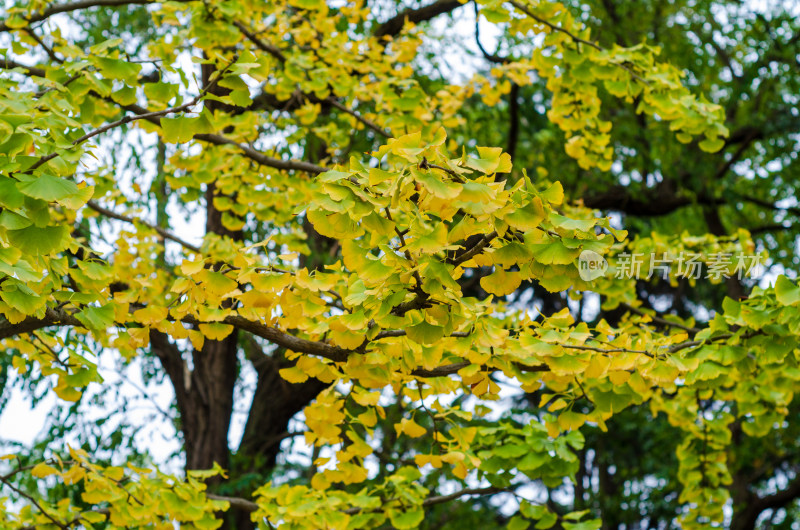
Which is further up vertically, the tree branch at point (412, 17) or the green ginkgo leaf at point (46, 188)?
the tree branch at point (412, 17)

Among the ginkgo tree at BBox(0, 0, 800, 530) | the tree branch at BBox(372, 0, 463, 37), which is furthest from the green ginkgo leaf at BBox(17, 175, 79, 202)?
the tree branch at BBox(372, 0, 463, 37)

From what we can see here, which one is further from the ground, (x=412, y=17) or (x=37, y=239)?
(x=412, y=17)

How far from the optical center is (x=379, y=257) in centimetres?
212

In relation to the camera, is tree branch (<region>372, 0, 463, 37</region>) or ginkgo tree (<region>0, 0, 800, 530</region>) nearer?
ginkgo tree (<region>0, 0, 800, 530</region>)

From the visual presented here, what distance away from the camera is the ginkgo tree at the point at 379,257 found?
6.83ft

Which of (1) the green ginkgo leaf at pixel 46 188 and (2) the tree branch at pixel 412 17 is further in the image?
(2) the tree branch at pixel 412 17

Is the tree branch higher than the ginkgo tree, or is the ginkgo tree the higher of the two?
the tree branch

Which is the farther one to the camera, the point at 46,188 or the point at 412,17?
the point at 412,17

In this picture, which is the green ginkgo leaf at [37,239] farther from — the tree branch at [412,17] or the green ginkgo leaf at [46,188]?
the tree branch at [412,17]

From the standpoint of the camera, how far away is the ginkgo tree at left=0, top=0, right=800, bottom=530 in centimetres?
208

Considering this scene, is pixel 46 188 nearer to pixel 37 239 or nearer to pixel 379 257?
pixel 37 239

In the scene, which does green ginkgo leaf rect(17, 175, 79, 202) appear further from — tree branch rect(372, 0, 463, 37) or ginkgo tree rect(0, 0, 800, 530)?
tree branch rect(372, 0, 463, 37)

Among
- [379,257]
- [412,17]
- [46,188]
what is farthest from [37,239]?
[412,17]

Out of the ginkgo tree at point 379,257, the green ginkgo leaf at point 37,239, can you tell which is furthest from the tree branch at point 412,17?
the green ginkgo leaf at point 37,239
